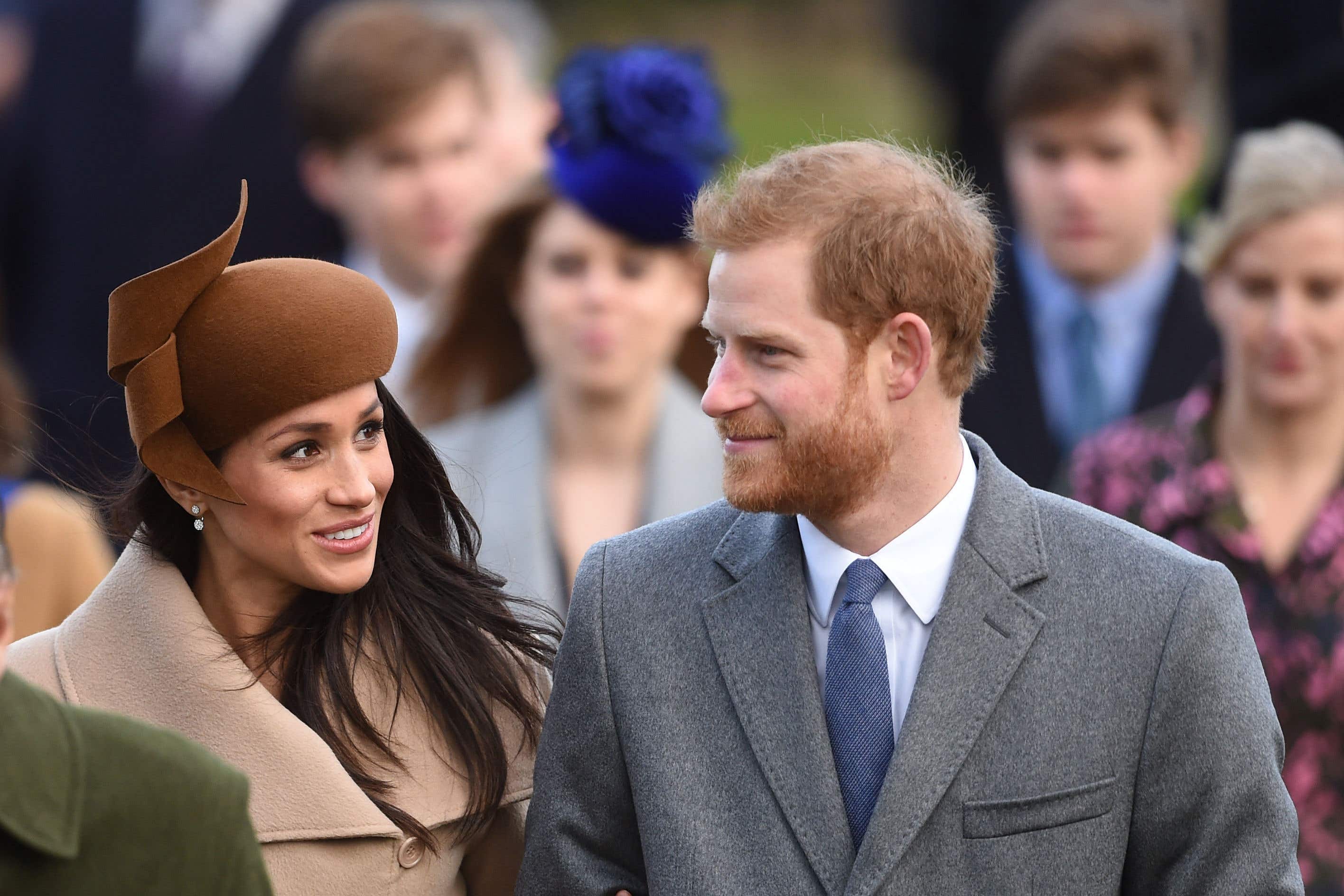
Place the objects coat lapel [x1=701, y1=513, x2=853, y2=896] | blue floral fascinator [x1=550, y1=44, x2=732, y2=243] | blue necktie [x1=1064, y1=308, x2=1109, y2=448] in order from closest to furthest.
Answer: coat lapel [x1=701, y1=513, x2=853, y2=896] → blue floral fascinator [x1=550, y1=44, x2=732, y2=243] → blue necktie [x1=1064, y1=308, x2=1109, y2=448]

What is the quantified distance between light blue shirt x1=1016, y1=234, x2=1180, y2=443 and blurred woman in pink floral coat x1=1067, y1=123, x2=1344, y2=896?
3.59 ft

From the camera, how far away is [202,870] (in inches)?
115

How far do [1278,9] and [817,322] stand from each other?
4903 millimetres

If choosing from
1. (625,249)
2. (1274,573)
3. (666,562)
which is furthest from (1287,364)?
(666,562)

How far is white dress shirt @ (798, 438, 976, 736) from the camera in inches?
140

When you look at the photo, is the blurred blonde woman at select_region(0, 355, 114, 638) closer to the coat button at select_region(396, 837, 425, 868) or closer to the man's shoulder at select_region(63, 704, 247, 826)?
the coat button at select_region(396, 837, 425, 868)

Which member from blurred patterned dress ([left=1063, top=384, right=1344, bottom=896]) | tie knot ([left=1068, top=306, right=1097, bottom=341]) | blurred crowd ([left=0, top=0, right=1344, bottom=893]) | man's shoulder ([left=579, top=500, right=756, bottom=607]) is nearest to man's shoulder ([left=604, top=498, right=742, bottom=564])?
man's shoulder ([left=579, top=500, right=756, bottom=607])

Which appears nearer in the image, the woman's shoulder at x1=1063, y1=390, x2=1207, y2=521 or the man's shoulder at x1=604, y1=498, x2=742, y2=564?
the man's shoulder at x1=604, y1=498, x2=742, y2=564

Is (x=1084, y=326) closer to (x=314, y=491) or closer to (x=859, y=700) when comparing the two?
(x=859, y=700)

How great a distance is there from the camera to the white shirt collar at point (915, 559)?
3.57m

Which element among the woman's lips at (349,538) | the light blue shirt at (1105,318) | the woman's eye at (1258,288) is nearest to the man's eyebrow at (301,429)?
the woman's lips at (349,538)

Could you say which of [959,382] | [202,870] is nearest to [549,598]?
[959,382]

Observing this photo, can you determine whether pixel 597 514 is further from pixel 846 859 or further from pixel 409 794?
pixel 846 859

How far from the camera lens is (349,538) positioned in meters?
3.81
